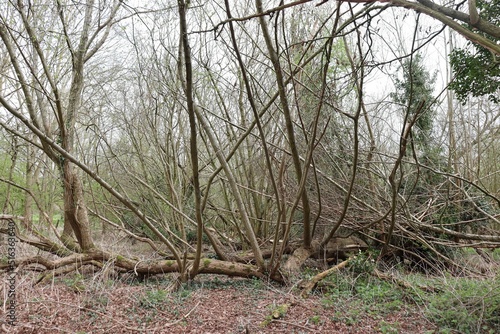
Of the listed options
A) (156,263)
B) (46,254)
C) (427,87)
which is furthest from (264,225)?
(427,87)

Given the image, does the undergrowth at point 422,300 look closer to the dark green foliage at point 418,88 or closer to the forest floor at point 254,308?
the forest floor at point 254,308

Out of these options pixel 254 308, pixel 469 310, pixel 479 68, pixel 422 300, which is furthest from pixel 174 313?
pixel 479 68

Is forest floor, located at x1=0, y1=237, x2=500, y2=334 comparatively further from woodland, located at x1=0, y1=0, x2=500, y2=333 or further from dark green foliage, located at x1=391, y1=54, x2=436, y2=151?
dark green foliage, located at x1=391, y1=54, x2=436, y2=151

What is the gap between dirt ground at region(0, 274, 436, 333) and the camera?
11.7ft

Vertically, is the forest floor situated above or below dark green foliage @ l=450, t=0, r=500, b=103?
below

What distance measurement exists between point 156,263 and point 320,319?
2.82 m

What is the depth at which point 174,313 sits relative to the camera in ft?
13.2

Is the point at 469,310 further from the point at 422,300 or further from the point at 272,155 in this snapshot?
the point at 272,155

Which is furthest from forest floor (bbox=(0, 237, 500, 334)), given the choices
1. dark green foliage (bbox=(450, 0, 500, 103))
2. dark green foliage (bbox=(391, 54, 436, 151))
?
dark green foliage (bbox=(391, 54, 436, 151))

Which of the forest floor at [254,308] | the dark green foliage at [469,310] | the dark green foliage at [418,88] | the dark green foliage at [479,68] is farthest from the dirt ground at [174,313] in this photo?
the dark green foliage at [418,88]

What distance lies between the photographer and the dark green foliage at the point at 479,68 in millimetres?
3659

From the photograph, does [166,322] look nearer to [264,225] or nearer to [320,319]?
[320,319]

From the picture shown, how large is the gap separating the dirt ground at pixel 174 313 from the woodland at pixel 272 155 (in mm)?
58

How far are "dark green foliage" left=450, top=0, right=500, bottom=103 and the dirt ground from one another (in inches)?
106
